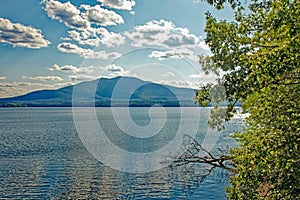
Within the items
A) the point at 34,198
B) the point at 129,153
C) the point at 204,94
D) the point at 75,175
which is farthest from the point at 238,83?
the point at 129,153

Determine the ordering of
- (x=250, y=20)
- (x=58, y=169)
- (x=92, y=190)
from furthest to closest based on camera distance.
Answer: (x=58, y=169) < (x=92, y=190) < (x=250, y=20)

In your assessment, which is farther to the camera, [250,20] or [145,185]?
[145,185]

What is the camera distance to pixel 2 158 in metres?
60.9

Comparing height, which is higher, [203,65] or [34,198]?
[203,65]

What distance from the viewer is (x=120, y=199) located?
38562 mm

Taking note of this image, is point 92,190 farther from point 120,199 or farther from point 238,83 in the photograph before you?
point 238,83

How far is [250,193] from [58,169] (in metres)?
46.0

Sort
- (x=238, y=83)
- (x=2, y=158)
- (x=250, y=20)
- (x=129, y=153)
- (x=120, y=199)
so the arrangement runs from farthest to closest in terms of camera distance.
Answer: (x=129, y=153), (x=2, y=158), (x=120, y=199), (x=250, y=20), (x=238, y=83)

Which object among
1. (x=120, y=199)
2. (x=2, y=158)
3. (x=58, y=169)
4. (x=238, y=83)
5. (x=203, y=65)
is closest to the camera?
(x=238, y=83)

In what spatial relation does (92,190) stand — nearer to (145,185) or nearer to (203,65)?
(145,185)

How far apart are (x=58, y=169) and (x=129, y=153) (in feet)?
54.5

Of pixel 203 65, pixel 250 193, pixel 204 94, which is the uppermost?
pixel 203 65

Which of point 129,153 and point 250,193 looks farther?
point 129,153

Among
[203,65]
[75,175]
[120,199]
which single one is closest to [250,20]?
[203,65]
